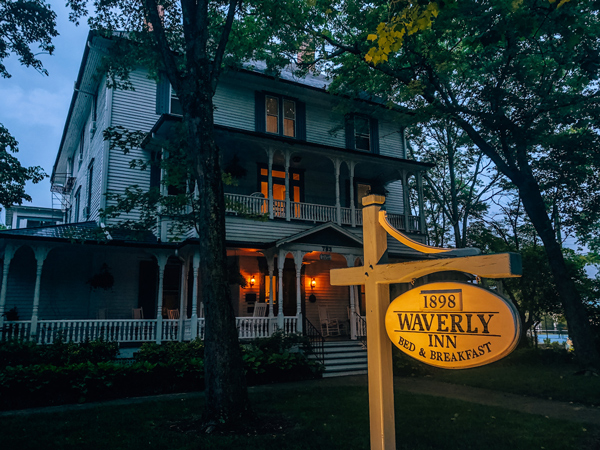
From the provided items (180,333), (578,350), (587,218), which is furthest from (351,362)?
(587,218)

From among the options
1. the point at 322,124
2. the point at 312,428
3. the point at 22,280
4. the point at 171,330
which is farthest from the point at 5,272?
the point at 322,124

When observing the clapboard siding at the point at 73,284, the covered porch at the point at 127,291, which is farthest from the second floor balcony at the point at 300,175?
the clapboard siding at the point at 73,284

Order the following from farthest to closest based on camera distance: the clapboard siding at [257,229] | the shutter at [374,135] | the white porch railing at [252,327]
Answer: the shutter at [374,135] → the clapboard siding at [257,229] → the white porch railing at [252,327]

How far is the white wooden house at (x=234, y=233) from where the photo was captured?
13.8m

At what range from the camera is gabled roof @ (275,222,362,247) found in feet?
48.1

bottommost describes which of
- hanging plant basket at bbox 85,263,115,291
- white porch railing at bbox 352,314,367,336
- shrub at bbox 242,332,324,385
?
shrub at bbox 242,332,324,385

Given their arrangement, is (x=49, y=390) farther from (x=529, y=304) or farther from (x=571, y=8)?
(x=529, y=304)

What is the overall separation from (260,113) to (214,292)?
12.4m

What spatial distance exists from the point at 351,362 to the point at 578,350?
6.49 meters

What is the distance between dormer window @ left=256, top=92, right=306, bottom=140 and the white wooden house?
50mm

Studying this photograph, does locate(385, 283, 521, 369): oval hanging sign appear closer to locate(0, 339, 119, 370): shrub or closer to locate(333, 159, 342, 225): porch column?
locate(0, 339, 119, 370): shrub

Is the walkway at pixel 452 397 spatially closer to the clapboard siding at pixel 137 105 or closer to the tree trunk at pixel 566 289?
the tree trunk at pixel 566 289

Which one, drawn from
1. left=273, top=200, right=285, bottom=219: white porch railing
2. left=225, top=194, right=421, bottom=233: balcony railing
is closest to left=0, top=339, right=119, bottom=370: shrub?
left=225, top=194, right=421, bottom=233: balcony railing

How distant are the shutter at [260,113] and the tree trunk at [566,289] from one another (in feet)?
32.3
